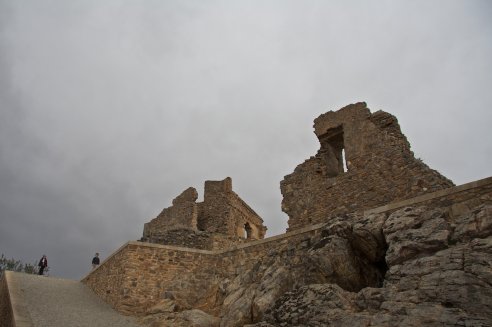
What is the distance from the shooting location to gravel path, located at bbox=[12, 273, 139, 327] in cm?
1002

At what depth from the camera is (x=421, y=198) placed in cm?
853

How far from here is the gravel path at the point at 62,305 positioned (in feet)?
32.9

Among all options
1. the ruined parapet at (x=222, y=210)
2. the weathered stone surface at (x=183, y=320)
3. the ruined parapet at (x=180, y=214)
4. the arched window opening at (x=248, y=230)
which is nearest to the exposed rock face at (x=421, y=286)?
the weathered stone surface at (x=183, y=320)

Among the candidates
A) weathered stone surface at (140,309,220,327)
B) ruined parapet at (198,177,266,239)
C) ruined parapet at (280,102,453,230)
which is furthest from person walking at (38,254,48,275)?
ruined parapet at (280,102,453,230)

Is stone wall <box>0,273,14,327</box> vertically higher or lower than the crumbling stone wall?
lower

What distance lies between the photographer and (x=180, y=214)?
79.5 ft

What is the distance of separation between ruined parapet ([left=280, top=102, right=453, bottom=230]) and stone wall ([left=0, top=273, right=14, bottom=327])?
28.9 ft

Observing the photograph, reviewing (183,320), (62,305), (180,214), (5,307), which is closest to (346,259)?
(183,320)

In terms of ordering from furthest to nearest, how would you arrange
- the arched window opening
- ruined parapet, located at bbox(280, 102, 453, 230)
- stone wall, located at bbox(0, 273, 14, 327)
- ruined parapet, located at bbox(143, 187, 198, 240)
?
the arched window opening
ruined parapet, located at bbox(143, 187, 198, 240)
ruined parapet, located at bbox(280, 102, 453, 230)
stone wall, located at bbox(0, 273, 14, 327)

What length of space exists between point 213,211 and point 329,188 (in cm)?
1179

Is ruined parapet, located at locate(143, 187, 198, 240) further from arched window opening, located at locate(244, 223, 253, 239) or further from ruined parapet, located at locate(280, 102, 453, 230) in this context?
ruined parapet, located at locate(280, 102, 453, 230)

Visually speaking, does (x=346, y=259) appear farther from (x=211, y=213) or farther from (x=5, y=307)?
(x=211, y=213)

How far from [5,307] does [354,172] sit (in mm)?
11546

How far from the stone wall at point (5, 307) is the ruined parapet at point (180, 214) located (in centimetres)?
1013
